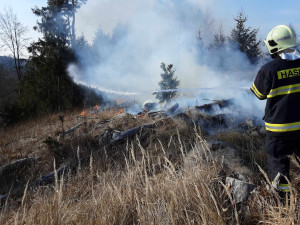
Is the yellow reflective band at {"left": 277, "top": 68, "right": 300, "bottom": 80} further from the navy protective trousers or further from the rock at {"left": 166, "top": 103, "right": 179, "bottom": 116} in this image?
the rock at {"left": 166, "top": 103, "right": 179, "bottom": 116}

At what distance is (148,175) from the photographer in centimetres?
365

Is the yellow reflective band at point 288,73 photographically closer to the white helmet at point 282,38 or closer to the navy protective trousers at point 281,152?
the white helmet at point 282,38

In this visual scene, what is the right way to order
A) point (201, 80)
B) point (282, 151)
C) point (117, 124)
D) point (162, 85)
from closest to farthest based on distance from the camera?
point (282, 151) < point (117, 124) < point (162, 85) < point (201, 80)

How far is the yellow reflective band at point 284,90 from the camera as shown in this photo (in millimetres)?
2544

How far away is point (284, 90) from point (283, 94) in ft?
0.14

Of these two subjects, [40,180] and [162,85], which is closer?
[40,180]

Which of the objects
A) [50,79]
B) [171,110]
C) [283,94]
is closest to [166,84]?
[171,110]

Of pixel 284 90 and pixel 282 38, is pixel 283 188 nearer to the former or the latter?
pixel 284 90

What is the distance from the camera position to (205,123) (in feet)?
20.0

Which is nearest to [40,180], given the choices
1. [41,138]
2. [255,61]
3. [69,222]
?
[69,222]

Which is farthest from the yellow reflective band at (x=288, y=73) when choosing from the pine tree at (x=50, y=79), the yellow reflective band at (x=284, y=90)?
the pine tree at (x=50, y=79)

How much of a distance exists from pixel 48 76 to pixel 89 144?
405 inches

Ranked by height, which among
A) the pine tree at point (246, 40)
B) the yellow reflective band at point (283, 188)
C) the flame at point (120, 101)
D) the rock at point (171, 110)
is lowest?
the yellow reflective band at point (283, 188)

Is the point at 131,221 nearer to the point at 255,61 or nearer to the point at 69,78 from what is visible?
the point at 69,78
